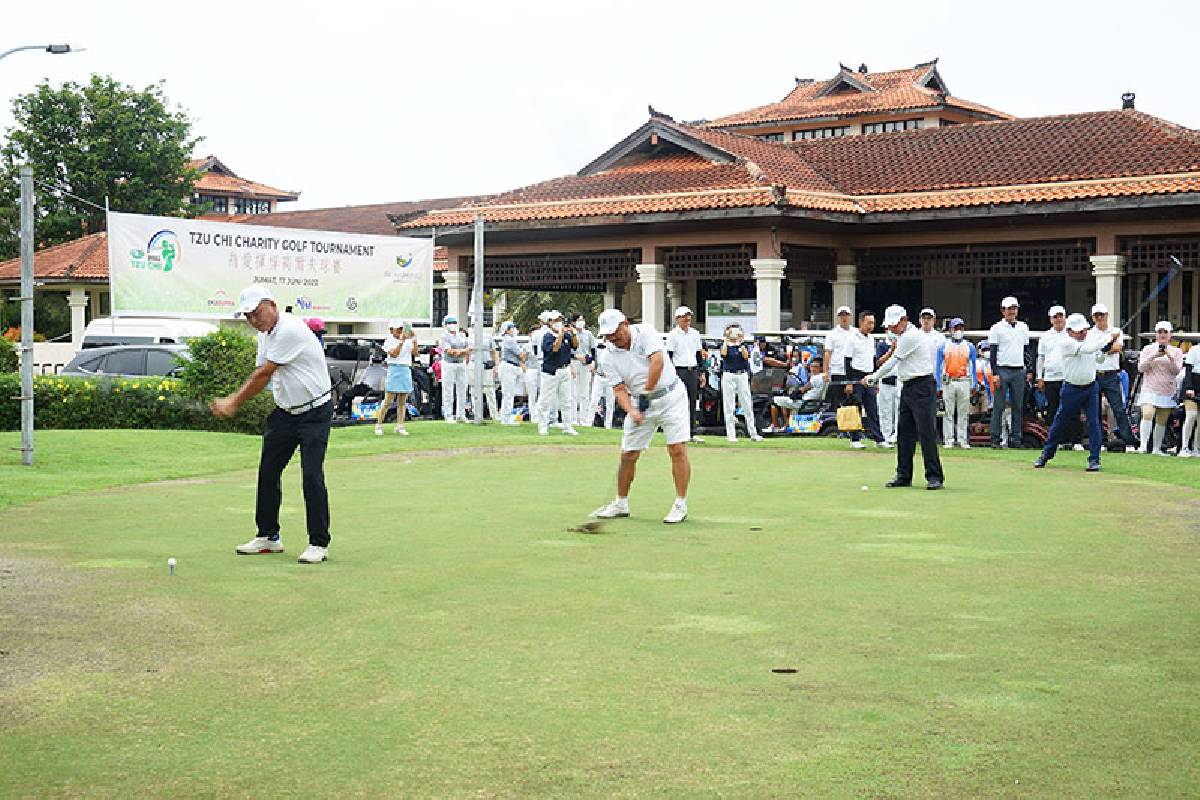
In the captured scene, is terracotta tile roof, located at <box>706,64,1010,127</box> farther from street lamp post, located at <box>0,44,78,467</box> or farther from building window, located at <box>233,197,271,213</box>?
building window, located at <box>233,197,271,213</box>

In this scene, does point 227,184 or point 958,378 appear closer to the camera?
point 958,378

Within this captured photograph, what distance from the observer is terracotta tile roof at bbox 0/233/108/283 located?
4584cm

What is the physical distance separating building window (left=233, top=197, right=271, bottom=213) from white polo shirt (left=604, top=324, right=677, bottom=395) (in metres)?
82.7

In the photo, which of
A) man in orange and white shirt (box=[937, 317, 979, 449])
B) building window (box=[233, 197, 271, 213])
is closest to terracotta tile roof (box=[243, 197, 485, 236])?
building window (box=[233, 197, 271, 213])

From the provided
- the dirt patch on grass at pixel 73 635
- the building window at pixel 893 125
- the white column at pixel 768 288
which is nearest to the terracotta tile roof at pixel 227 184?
the building window at pixel 893 125

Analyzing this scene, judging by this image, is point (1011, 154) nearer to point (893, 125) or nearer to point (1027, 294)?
point (1027, 294)

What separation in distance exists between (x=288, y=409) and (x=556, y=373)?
1298 cm

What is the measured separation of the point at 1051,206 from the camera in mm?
27797

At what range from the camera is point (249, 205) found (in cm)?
9231

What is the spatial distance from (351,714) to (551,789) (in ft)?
4.20

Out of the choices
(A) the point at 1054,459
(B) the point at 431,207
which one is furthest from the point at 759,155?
(B) the point at 431,207

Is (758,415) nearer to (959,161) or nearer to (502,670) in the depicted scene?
(959,161)

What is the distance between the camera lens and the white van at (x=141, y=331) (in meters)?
30.9

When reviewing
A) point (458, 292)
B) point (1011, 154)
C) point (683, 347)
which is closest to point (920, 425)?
point (683, 347)
